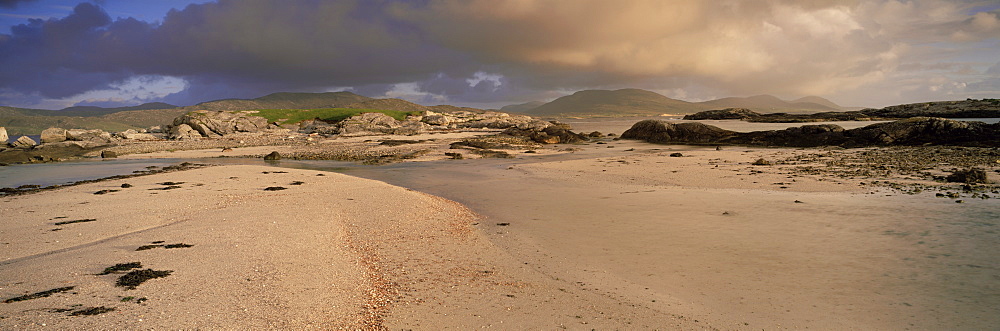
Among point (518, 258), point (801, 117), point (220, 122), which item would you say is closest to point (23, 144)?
point (220, 122)

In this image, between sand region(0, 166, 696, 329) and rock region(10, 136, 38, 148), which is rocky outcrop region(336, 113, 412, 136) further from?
sand region(0, 166, 696, 329)

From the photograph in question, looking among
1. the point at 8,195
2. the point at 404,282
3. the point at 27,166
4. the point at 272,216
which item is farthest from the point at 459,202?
the point at 27,166

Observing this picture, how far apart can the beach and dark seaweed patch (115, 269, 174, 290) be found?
6.2 inches

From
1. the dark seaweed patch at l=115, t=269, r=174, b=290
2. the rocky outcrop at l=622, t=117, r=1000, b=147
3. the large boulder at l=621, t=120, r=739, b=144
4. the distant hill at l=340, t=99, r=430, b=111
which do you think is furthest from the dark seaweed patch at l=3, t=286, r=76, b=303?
the distant hill at l=340, t=99, r=430, b=111

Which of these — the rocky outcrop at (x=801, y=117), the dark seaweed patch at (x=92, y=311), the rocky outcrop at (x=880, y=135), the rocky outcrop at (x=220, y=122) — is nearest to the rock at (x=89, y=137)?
the rocky outcrop at (x=220, y=122)

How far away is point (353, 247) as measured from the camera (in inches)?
341

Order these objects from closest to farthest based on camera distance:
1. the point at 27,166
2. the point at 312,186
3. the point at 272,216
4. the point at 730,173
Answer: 1. the point at 272,216
2. the point at 312,186
3. the point at 730,173
4. the point at 27,166

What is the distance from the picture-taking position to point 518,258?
26.6 feet

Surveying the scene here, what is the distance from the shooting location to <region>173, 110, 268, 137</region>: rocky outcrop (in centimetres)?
5541

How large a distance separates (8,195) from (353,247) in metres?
15.2

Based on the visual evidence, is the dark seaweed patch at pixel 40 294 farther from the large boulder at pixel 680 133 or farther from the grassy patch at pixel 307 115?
the grassy patch at pixel 307 115

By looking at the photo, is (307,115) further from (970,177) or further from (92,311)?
(970,177)

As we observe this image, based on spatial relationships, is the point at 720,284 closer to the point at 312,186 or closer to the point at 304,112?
the point at 312,186

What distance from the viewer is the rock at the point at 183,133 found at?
168ft
